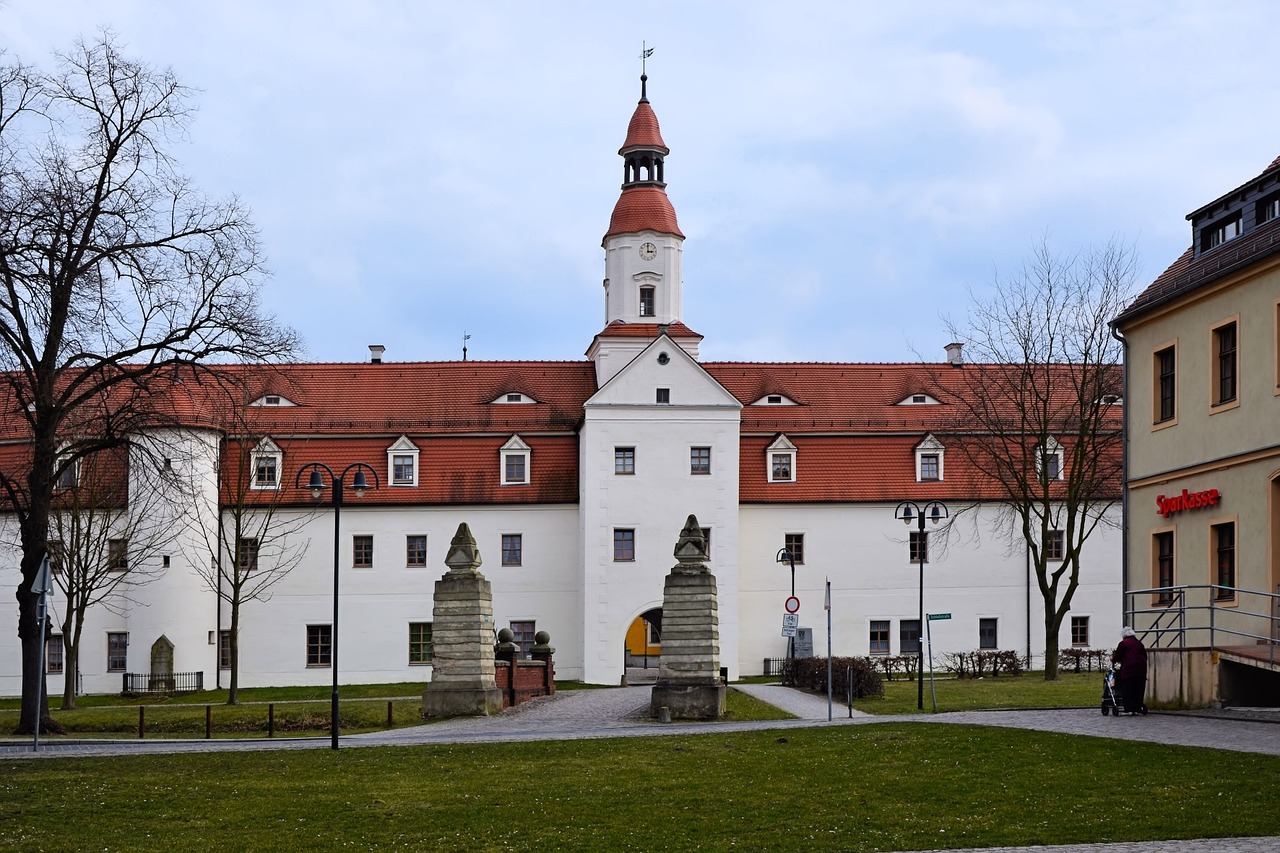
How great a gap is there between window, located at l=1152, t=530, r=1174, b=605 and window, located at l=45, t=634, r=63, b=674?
3886 cm

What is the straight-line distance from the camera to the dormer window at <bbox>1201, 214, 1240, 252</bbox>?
3050cm

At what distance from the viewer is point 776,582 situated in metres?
57.8

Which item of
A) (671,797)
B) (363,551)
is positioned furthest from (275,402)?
(671,797)

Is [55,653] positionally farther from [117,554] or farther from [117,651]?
[117,554]

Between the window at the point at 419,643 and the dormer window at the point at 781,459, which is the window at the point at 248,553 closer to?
the window at the point at 419,643

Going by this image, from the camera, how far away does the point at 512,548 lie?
189 feet

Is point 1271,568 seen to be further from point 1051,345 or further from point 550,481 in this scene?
point 550,481

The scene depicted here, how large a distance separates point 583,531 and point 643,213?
43.7ft

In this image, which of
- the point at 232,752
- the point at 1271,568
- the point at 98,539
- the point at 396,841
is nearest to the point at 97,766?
the point at 232,752

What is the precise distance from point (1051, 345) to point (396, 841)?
35555mm

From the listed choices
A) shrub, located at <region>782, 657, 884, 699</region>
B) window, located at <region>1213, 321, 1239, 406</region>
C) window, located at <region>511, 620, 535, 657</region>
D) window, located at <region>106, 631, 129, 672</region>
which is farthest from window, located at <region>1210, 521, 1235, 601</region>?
window, located at <region>106, 631, 129, 672</region>

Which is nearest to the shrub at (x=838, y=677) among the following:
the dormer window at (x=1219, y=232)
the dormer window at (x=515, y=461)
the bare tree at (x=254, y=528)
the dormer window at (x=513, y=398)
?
the dormer window at (x=1219, y=232)

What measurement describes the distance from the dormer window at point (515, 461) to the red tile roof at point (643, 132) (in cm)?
1287

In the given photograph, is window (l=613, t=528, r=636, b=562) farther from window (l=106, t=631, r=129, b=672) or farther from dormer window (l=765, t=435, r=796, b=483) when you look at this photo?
window (l=106, t=631, r=129, b=672)
